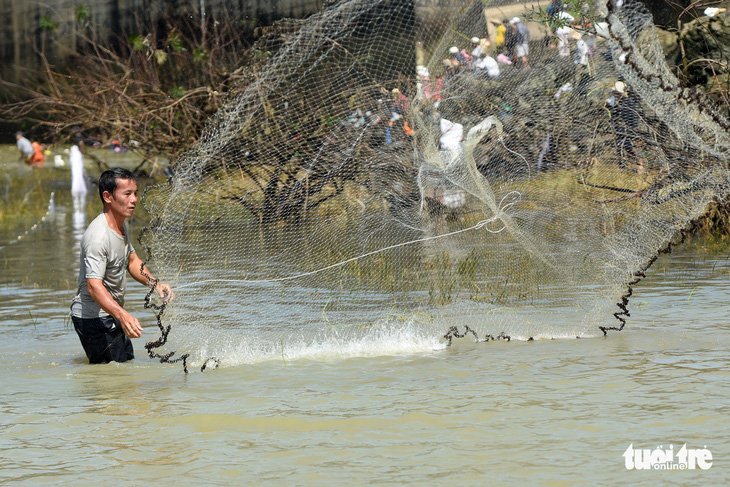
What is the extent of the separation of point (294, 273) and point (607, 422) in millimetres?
3069

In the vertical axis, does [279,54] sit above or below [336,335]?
above

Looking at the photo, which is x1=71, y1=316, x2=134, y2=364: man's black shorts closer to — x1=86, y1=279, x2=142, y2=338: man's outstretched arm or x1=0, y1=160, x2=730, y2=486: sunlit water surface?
x1=0, y1=160, x2=730, y2=486: sunlit water surface

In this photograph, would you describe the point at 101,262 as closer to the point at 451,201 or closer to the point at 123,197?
the point at 123,197

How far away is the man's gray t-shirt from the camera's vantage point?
553 centimetres

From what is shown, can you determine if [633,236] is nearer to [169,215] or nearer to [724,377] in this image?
[724,377]

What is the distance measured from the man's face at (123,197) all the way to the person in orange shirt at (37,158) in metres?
17.6

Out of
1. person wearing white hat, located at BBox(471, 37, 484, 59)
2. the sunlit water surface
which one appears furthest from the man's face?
person wearing white hat, located at BBox(471, 37, 484, 59)

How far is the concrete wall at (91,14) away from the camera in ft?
60.0

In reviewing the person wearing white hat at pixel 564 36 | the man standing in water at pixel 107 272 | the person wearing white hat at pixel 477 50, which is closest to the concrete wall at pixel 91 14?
the person wearing white hat at pixel 477 50

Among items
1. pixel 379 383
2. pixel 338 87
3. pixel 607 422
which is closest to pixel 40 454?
pixel 379 383

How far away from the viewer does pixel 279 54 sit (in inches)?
267

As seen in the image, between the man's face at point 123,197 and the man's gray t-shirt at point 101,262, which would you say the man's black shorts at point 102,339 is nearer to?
the man's gray t-shirt at point 101,262

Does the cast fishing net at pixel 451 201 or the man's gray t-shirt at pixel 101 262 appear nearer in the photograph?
the man's gray t-shirt at pixel 101 262

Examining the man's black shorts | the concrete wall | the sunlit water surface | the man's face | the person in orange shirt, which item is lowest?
the sunlit water surface
